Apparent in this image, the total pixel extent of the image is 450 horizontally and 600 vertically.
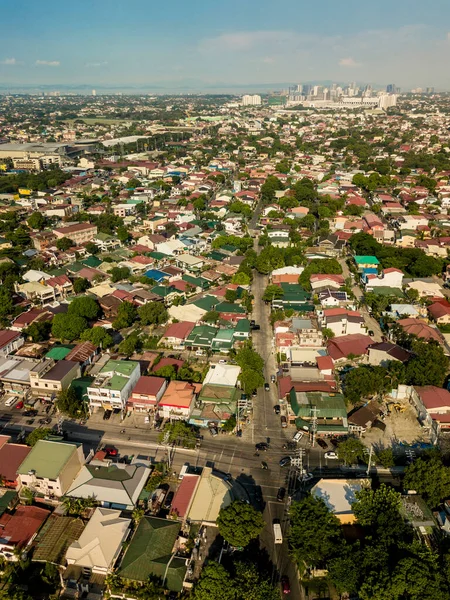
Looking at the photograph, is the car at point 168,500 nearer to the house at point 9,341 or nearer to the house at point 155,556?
the house at point 155,556

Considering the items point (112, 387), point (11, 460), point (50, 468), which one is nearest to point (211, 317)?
point (112, 387)

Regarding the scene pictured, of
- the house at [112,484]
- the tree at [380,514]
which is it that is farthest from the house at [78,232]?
the tree at [380,514]

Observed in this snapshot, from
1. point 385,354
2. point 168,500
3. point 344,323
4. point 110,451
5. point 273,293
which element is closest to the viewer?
point 168,500

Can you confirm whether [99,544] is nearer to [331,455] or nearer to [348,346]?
[331,455]

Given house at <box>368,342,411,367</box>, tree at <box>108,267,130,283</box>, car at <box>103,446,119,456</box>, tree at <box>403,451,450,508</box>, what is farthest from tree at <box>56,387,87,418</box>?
house at <box>368,342,411,367</box>

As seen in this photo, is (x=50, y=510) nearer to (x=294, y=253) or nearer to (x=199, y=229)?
(x=294, y=253)

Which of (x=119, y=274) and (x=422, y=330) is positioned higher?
(x=119, y=274)

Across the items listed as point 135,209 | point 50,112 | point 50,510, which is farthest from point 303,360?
point 50,112
